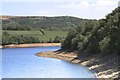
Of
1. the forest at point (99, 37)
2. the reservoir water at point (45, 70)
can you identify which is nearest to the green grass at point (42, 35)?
the forest at point (99, 37)

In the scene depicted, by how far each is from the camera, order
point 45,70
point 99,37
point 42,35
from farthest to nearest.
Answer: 1. point 42,35
2. point 99,37
3. point 45,70

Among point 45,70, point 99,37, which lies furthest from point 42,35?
point 45,70

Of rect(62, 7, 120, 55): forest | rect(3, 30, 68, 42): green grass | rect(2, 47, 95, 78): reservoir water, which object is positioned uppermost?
rect(62, 7, 120, 55): forest

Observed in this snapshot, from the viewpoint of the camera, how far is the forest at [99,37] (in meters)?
64.6

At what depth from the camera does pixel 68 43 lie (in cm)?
11169

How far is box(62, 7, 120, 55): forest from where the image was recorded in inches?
2544

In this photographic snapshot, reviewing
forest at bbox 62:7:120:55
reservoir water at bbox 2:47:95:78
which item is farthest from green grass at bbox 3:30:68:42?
reservoir water at bbox 2:47:95:78

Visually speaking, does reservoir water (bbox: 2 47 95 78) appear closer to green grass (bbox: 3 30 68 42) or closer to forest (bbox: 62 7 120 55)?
forest (bbox: 62 7 120 55)

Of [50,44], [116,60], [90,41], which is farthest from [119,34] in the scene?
[50,44]

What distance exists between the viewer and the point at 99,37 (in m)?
78.8

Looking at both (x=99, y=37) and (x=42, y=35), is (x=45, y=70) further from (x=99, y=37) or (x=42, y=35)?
(x=42, y=35)

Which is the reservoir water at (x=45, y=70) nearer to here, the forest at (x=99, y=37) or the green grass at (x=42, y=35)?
the forest at (x=99, y=37)

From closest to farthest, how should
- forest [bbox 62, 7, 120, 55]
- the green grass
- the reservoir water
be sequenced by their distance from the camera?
the reservoir water
forest [bbox 62, 7, 120, 55]
the green grass

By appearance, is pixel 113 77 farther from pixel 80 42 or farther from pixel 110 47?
pixel 80 42
